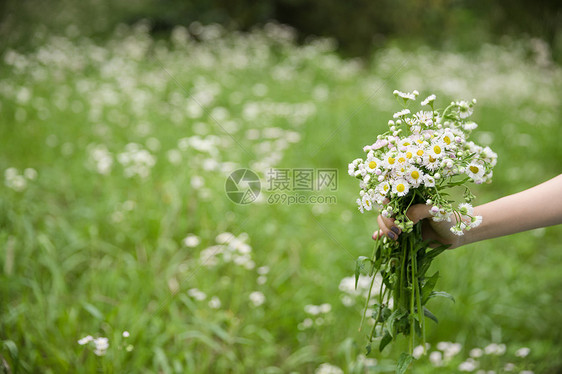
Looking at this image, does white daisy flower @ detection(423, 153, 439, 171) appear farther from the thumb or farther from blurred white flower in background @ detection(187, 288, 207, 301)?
blurred white flower in background @ detection(187, 288, 207, 301)

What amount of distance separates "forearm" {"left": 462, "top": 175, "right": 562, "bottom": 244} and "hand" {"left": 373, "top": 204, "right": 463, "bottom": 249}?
0.25 ft

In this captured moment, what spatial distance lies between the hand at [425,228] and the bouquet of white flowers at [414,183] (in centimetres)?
2

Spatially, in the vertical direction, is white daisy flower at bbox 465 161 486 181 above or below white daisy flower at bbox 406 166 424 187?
above

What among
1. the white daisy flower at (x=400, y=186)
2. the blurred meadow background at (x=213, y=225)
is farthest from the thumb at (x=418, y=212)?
the blurred meadow background at (x=213, y=225)

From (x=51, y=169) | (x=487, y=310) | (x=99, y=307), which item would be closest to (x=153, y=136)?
→ (x=51, y=169)

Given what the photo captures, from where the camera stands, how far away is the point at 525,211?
1.23m

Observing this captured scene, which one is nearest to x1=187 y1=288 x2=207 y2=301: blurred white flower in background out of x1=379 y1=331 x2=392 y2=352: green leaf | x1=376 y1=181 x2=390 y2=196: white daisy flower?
x1=379 y1=331 x2=392 y2=352: green leaf

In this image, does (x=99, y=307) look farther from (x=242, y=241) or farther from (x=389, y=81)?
(x=389, y=81)

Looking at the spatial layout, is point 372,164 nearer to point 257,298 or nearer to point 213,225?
point 257,298

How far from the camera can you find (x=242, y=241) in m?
2.36

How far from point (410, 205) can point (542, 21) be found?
7777mm

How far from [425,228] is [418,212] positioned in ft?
0.63

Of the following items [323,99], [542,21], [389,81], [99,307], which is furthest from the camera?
[542,21]

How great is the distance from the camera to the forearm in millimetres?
Result: 1223
